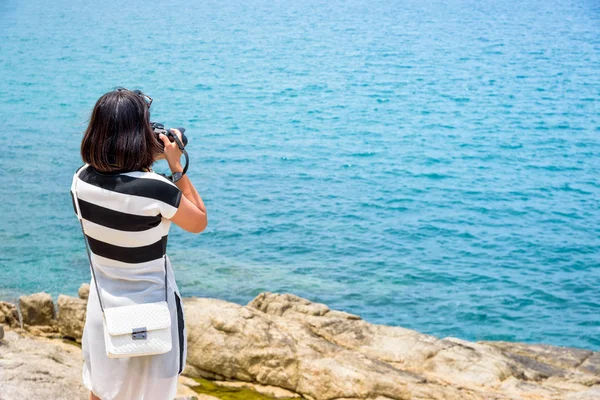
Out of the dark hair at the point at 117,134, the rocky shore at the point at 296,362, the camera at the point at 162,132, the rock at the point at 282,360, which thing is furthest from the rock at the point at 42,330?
the dark hair at the point at 117,134

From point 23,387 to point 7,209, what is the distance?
35.1 ft

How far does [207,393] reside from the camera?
17.2 ft

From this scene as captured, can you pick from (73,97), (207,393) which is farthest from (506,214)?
(73,97)

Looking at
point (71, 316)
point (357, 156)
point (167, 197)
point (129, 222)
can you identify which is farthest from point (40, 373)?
point (357, 156)

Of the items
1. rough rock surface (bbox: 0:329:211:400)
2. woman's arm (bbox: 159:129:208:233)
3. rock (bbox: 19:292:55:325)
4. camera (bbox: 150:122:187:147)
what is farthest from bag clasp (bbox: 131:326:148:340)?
rock (bbox: 19:292:55:325)

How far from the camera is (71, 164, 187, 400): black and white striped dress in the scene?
2707mm

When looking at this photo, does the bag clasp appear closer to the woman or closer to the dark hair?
the woman

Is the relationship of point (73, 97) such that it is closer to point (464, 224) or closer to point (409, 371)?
point (464, 224)

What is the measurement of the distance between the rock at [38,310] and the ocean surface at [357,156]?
13.1 ft

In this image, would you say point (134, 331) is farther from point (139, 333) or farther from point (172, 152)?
point (172, 152)

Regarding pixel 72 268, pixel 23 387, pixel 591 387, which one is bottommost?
pixel 72 268

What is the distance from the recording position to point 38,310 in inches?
259

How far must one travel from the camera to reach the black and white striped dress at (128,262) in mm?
2707

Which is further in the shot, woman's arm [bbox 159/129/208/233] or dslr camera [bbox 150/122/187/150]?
dslr camera [bbox 150/122/187/150]
